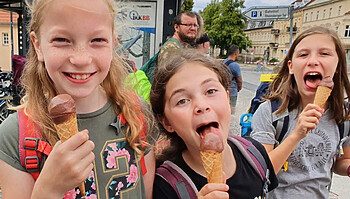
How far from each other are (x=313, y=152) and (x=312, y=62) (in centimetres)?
59

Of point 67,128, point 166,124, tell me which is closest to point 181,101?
point 166,124

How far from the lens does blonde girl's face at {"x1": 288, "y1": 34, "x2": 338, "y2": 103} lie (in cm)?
188

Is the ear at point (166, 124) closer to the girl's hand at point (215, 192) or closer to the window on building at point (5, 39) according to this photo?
the girl's hand at point (215, 192)

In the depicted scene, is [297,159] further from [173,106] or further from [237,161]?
[173,106]

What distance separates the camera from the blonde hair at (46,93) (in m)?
1.21

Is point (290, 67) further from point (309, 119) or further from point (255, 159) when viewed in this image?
point (255, 159)

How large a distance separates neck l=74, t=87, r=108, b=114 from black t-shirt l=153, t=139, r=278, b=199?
471 millimetres

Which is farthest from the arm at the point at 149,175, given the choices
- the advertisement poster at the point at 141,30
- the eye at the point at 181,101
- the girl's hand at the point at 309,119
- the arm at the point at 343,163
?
the advertisement poster at the point at 141,30

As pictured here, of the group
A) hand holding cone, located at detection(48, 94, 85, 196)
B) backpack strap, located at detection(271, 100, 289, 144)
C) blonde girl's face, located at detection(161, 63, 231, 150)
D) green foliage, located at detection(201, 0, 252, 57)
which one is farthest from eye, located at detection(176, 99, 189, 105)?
green foliage, located at detection(201, 0, 252, 57)

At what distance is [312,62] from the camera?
1.86m

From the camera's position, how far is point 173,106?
1444mm

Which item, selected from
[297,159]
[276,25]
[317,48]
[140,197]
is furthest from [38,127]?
[276,25]

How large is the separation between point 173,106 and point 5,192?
0.78 metres

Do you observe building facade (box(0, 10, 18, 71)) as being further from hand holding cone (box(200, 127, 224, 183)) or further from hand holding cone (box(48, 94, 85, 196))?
hand holding cone (box(200, 127, 224, 183))
